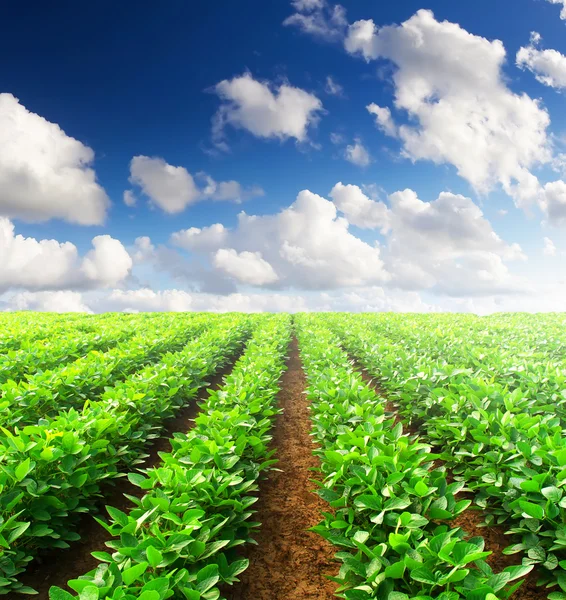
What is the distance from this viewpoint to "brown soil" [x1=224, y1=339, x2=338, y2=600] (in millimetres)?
3871

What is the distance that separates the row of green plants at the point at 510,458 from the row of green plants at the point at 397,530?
1.73ft

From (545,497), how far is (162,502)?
3.39m

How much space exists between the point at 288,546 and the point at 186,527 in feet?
6.79

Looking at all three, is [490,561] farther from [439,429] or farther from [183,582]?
[183,582]

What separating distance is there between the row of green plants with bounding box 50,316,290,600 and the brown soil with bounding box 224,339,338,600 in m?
0.30

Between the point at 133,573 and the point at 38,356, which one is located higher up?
A: the point at 38,356

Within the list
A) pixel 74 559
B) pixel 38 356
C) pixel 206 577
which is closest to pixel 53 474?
pixel 74 559

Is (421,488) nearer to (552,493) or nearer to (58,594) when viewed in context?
(552,493)

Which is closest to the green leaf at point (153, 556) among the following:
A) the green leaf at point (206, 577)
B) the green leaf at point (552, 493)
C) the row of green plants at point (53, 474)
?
the green leaf at point (206, 577)

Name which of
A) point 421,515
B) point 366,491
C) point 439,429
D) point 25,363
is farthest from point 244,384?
point 25,363

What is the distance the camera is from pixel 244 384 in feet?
23.4

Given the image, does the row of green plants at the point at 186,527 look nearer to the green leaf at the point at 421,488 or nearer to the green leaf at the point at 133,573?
the green leaf at the point at 133,573

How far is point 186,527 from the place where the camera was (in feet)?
9.67

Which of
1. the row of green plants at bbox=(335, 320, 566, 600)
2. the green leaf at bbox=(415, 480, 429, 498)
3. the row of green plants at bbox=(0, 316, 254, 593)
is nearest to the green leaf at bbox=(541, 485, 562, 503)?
the row of green plants at bbox=(335, 320, 566, 600)
